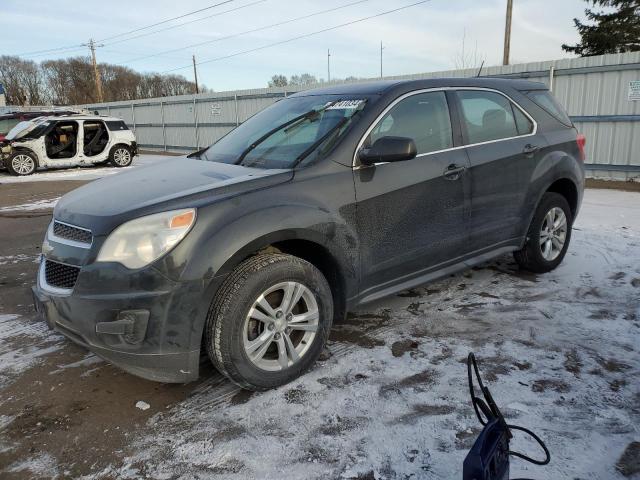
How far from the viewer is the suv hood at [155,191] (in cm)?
262

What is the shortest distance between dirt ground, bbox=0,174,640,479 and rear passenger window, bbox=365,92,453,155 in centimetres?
132

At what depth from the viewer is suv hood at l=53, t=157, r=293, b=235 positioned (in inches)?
103

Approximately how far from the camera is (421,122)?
362 centimetres

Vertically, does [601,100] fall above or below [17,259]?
above

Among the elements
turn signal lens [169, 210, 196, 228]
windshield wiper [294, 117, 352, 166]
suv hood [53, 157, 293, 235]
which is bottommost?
turn signal lens [169, 210, 196, 228]

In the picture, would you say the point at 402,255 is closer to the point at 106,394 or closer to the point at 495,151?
the point at 495,151

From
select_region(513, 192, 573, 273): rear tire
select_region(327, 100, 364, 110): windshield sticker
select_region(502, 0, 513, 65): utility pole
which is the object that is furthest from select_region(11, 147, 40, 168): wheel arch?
select_region(502, 0, 513, 65): utility pole

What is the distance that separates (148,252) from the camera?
2500 millimetres

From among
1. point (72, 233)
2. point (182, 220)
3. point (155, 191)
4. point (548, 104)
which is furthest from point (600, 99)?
point (72, 233)

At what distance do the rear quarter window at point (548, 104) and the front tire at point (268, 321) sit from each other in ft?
9.28

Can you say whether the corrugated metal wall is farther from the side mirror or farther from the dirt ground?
the side mirror

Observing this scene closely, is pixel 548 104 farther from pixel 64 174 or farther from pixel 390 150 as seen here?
pixel 64 174

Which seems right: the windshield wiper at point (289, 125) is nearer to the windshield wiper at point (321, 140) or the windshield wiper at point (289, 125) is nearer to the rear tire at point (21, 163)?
the windshield wiper at point (321, 140)

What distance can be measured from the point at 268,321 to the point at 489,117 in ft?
8.31
